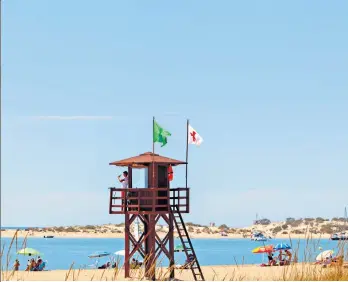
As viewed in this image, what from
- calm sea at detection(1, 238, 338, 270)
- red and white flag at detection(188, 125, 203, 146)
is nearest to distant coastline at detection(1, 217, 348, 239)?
calm sea at detection(1, 238, 338, 270)

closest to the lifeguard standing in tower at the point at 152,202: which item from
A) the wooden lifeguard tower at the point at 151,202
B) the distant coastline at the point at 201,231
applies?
the wooden lifeguard tower at the point at 151,202

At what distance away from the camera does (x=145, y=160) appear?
2758cm

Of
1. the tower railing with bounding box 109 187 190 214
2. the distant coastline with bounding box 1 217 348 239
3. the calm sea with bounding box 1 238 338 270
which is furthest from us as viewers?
the distant coastline with bounding box 1 217 348 239

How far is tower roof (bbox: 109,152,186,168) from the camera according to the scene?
1086 inches

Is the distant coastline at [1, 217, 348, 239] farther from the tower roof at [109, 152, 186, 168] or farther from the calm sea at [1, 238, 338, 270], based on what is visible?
the tower roof at [109, 152, 186, 168]

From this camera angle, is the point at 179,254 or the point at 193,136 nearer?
the point at 193,136

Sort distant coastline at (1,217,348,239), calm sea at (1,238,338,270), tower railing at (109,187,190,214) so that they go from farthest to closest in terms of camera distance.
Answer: distant coastline at (1,217,348,239) < calm sea at (1,238,338,270) < tower railing at (109,187,190,214)

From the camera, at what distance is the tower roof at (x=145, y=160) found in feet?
90.5

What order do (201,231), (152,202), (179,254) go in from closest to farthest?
1. (152,202)
2. (179,254)
3. (201,231)

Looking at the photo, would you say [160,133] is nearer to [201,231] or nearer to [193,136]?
[193,136]

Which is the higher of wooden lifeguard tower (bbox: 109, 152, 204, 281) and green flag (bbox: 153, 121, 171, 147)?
green flag (bbox: 153, 121, 171, 147)

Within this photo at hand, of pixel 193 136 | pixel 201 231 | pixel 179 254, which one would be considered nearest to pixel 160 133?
pixel 193 136

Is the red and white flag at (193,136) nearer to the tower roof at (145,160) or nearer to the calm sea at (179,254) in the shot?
the tower roof at (145,160)

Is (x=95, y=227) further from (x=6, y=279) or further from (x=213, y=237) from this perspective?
(x=6, y=279)
